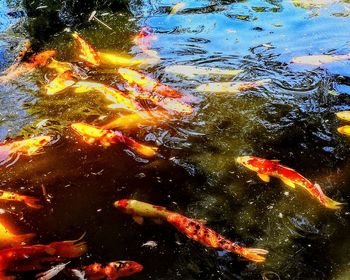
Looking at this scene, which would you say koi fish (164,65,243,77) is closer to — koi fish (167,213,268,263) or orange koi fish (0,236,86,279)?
koi fish (167,213,268,263)

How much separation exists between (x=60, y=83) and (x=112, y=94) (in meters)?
1.05

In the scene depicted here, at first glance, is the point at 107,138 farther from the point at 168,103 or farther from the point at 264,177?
the point at 264,177

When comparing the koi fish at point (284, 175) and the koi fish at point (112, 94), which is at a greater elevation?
the koi fish at point (112, 94)

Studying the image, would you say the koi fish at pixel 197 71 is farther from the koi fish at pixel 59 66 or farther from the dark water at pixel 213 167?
the koi fish at pixel 59 66

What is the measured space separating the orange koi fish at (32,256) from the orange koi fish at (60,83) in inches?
125

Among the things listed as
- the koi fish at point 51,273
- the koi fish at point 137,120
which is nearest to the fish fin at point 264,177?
the koi fish at point 137,120

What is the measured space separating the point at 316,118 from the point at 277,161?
133cm

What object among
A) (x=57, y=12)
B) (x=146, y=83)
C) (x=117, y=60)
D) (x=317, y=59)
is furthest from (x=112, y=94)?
(x=57, y=12)

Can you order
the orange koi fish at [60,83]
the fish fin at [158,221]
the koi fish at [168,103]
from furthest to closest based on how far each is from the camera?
the orange koi fish at [60,83]
the koi fish at [168,103]
the fish fin at [158,221]

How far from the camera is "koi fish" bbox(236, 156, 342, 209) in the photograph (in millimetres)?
4062

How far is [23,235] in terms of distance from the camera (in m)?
3.90

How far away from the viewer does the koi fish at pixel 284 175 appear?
4062 millimetres

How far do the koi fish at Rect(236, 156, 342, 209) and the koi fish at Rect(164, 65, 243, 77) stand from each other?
229cm

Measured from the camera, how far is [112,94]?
19.3ft
